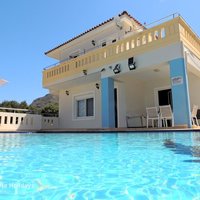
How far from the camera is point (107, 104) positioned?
36.6 feet

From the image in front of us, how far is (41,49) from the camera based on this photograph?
18000 millimetres

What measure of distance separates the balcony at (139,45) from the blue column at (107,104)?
1.16m

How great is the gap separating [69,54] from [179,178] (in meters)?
16.0

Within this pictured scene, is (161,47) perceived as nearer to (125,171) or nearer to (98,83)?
(98,83)

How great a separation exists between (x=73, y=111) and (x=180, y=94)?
871 cm

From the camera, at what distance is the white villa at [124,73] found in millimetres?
8914

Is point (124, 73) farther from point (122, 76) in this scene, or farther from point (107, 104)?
point (107, 104)

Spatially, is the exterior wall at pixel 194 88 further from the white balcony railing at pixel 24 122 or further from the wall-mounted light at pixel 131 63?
the white balcony railing at pixel 24 122

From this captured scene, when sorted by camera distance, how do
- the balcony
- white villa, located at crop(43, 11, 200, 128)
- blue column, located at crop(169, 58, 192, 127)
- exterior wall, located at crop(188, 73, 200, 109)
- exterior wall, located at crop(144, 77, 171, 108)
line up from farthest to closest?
exterior wall, located at crop(144, 77, 171, 108) → exterior wall, located at crop(188, 73, 200, 109) → the balcony → white villa, located at crop(43, 11, 200, 128) → blue column, located at crop(169, 58, 192, 127)

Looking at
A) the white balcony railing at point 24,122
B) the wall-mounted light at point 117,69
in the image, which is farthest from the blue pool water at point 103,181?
the white balcony railing at point 24,122

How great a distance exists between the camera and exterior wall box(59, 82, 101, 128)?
45.8 ft

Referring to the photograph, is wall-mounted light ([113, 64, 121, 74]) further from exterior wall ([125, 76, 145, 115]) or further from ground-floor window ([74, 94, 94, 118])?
ground-floor window ([74, 94, 94, 118])

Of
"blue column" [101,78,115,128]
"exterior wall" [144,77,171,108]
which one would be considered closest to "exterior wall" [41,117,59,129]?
"blue column" [101,78,115,128]

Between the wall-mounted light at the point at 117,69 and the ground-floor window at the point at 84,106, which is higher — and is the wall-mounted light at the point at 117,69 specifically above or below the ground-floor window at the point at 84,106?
above
